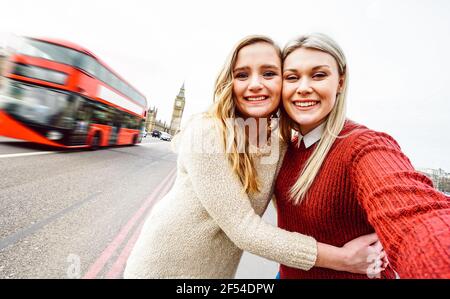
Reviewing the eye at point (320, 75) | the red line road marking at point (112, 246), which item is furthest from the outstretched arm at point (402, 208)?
the red line road marking at point (112, 246)

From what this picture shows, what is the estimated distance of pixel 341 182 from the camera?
38.9 inches

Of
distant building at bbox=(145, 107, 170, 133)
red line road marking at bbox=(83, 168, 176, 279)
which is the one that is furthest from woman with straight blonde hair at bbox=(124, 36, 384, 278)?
distant building at bbox=(145, 107, 170, 133)

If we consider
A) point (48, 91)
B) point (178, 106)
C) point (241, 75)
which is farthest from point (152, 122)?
point (241, 75)

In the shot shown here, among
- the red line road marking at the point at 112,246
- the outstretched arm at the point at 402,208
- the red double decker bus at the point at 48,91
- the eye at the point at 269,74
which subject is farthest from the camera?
the red double decker bus at the point at 48,91

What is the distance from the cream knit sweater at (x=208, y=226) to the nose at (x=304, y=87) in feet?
1.20

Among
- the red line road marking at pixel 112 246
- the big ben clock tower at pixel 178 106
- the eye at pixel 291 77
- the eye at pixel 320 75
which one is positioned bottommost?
the red line road marking at pixel 112 246

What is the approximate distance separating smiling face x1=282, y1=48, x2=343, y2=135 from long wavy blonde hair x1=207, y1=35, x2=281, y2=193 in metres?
0.16

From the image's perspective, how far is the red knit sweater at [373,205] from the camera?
25.0 inches

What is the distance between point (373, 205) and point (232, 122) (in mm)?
707

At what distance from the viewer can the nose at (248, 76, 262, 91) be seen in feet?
4.12

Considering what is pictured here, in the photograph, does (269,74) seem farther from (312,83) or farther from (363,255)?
(363,255)

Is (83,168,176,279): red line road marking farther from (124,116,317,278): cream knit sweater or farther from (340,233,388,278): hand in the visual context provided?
(340,233,388,278): hand

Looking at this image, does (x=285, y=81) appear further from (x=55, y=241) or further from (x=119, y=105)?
(x=119, y=105)

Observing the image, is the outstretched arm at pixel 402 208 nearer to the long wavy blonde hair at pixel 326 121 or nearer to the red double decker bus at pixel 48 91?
the long wavy blonde hair at pixel 326 121
